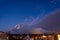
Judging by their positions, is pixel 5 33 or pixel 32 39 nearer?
pixel 5 33

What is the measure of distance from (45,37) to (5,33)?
21.7 feet

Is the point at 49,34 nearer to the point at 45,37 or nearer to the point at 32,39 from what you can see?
the point at 45,37

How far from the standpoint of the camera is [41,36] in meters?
24.8

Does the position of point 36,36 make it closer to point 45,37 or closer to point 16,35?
point 45,37

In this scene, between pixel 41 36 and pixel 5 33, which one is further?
pixel 41 36

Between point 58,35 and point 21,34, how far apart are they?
235 inches

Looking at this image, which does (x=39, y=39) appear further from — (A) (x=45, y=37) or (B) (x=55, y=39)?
(B) (x=55, y=39)

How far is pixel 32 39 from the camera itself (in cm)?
2503

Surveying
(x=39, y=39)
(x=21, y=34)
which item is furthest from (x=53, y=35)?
(x=21, y=34)

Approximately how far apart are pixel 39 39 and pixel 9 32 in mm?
5192

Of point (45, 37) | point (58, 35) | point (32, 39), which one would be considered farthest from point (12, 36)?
point (58, 35)

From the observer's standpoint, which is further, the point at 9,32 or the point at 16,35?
the point at 16,35

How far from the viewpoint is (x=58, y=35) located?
77.7 ft

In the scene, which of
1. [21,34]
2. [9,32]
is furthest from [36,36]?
[9,32]
